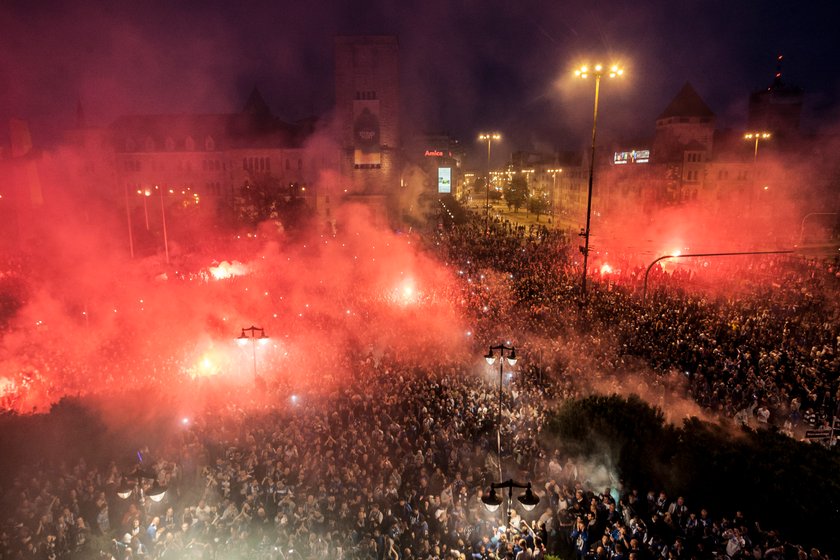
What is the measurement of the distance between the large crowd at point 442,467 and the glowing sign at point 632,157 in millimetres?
36010

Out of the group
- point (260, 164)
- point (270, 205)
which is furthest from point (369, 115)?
point (260, 164)

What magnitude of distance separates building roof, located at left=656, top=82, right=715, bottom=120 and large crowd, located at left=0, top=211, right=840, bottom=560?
40385 millimetres

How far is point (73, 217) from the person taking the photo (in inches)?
1039

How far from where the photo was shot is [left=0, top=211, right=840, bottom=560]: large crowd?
292 inches

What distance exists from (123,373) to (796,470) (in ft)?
43.5

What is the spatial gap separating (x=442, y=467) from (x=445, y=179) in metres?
70.4

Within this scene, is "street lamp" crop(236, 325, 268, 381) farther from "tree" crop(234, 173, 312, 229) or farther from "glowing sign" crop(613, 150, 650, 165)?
"glowing sign" crop(613, 150, 650, 165)

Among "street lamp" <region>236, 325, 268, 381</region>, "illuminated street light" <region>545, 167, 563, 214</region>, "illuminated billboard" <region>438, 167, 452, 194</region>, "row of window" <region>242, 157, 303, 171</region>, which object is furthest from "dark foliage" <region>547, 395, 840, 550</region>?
"illuminated billboard" <region>438, 167, 452, 194</region>

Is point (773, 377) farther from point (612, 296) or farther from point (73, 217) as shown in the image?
point (73, 217)

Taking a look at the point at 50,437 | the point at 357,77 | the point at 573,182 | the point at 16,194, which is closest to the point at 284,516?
the point at 50,437

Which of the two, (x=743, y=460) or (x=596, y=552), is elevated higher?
(x=743, y=460)

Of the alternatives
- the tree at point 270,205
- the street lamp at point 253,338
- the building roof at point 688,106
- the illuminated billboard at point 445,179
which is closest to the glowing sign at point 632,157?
the building roof at point 688,106

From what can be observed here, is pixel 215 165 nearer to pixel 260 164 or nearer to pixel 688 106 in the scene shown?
pixel 260 164

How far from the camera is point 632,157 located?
156 feet
